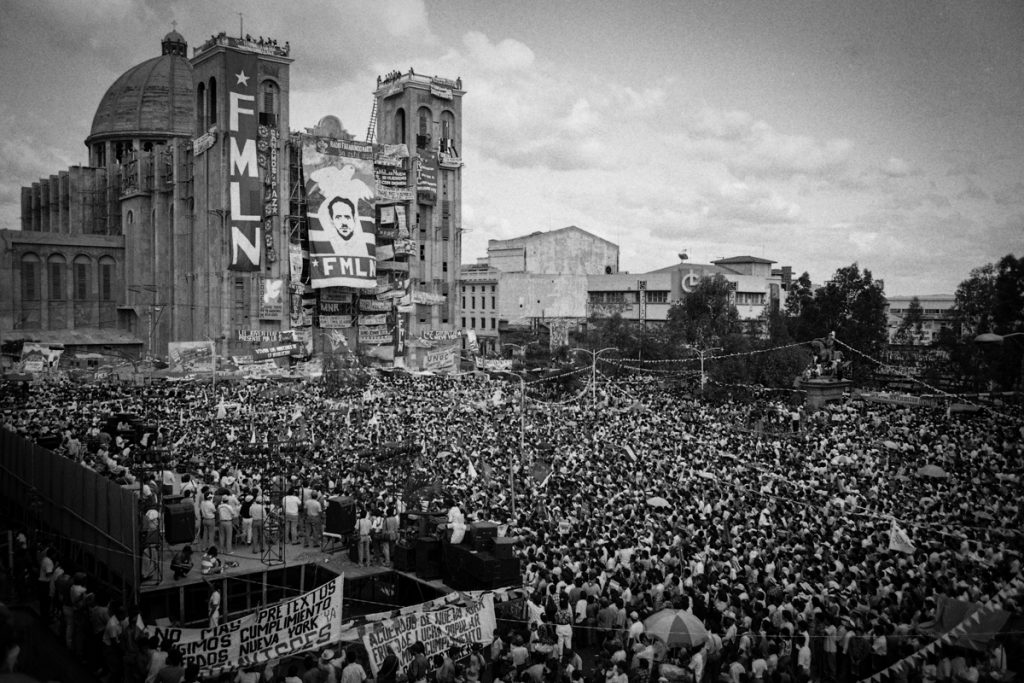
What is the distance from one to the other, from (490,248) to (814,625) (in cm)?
8693

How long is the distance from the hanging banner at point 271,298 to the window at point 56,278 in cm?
1978

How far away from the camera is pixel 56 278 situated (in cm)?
6744

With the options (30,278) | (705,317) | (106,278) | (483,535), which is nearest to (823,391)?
(705,317)

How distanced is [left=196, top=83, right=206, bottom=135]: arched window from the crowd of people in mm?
33772

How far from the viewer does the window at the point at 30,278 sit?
216ft

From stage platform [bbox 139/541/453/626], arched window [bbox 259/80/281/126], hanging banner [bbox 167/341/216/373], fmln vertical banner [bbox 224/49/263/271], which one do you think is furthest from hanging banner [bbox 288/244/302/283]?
stage platform [bbox 139/541/453/626]

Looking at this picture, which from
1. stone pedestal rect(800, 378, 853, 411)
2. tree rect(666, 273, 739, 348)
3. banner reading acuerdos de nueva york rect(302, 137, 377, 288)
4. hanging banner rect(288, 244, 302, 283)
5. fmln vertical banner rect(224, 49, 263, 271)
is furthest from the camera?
hanging banner rect(288, 244, 302, 283)

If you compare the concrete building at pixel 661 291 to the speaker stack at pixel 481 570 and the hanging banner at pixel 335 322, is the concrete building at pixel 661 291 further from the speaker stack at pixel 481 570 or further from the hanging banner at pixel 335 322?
the speaker stack at pixel 481 570

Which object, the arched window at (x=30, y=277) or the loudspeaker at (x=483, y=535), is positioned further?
the arched window at (x=30, y=277)

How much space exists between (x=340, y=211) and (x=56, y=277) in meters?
25.3

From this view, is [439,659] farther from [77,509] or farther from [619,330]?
[619,330]

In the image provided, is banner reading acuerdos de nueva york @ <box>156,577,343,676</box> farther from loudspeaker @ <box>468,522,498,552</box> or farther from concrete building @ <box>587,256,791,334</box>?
concrete building @ <box>587,256,791,334</box>

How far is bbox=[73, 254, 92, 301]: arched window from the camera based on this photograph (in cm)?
6888

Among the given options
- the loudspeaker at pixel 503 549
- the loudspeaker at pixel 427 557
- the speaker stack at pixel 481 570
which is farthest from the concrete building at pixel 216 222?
the loudspeaker at pixel 503 549
